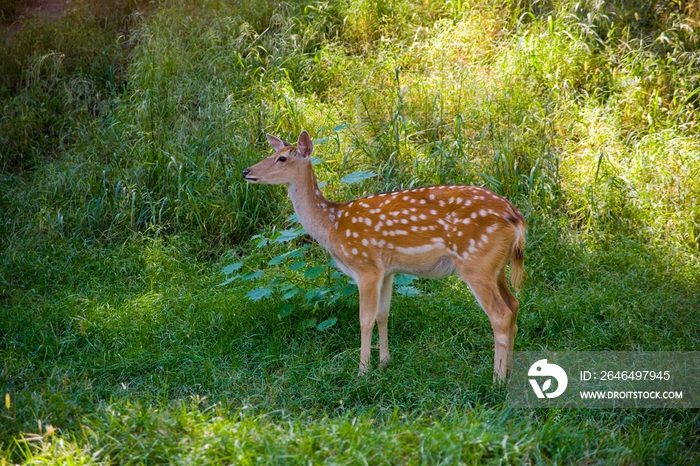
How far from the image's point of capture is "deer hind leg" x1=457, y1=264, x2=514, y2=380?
5125 millimetres

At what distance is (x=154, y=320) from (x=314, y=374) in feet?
5.52

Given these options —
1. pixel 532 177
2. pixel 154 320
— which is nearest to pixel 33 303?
pixel 154 320

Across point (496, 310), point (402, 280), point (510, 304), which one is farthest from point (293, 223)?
point (496, 310)

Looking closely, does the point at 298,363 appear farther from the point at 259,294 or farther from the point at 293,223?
the point at 293,223

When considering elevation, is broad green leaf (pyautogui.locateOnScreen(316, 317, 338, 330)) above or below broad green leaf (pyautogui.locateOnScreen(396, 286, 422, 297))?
below

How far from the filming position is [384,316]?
5.66 meters

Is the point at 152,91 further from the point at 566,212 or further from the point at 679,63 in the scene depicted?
the point at 679,63

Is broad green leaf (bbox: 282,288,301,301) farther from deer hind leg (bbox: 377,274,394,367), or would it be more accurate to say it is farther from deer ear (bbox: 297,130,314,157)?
deer ear (bbox: 297,130,314,157)

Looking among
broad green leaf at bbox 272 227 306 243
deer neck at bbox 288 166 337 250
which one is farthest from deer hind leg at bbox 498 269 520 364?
broad green leaf at bbox 272 227 306 243

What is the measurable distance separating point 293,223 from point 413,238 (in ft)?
7.88

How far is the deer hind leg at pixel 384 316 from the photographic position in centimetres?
562

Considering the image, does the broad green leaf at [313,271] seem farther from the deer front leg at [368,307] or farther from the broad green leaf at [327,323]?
the deer front leg at [368,307]

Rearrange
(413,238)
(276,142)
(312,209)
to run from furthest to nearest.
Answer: (276,142) < (312,209) < (413,238)

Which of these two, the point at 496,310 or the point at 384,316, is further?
the point at 384,316
